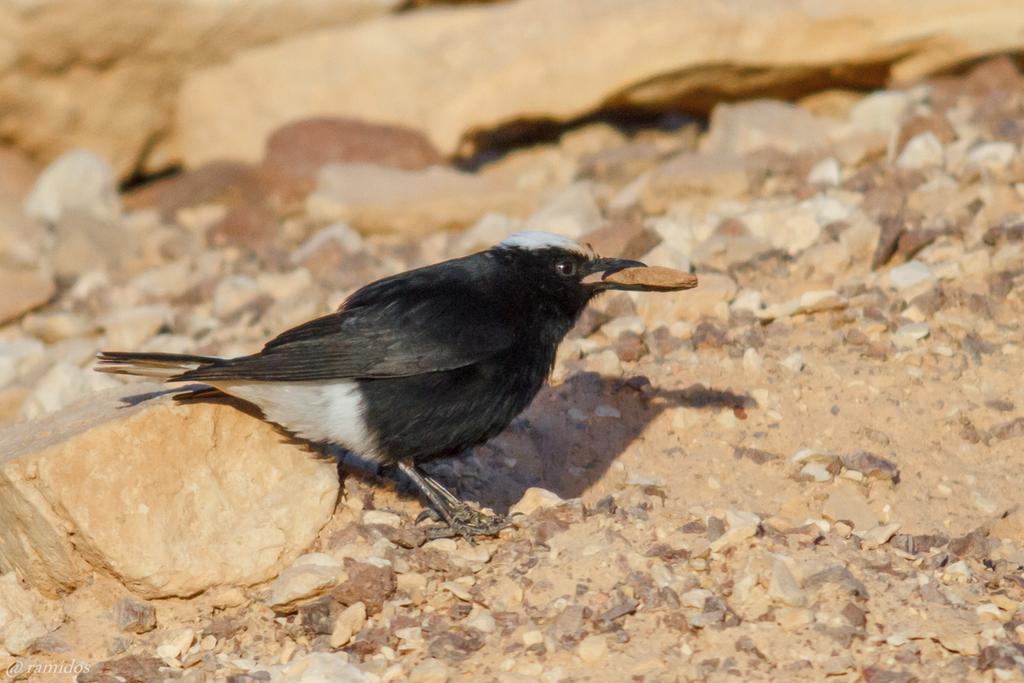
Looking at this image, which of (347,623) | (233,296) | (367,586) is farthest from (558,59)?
(347,623)

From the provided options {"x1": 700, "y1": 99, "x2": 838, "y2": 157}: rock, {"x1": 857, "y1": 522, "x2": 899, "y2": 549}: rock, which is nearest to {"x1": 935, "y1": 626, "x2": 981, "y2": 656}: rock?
{"x1": 857, "y1": 522, "x2": 899, "y2": 549}: rock

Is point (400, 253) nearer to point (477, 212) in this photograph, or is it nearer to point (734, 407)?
point (477, 212)

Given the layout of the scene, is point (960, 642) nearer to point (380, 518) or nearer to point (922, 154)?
point (380, 518)

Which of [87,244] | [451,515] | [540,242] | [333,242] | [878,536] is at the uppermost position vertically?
[540,242]

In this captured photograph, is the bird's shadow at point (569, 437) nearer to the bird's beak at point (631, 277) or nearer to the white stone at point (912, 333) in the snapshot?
the bird's beak at point (631, 277)

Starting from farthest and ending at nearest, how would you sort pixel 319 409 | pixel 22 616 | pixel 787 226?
pixel 787 226 < pixel 319 409 < pixel 22 616

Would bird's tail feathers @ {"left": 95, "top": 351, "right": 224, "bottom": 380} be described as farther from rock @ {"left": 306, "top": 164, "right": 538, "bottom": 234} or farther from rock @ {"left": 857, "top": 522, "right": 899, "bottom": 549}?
rock @ {"left": 306, "top": 164, "right": 538, "bottom": 234}
